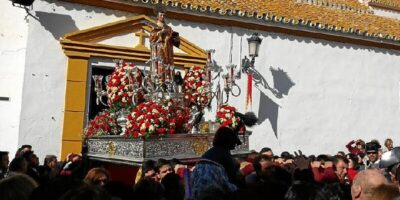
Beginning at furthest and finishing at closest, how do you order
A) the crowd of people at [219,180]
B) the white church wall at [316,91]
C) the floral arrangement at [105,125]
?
the white church wall at [316,91] → the floral arrangement at [105,125] → the crowd of people at [219,180]

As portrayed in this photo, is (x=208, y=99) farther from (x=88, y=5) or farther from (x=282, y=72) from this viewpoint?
(x=282, y=72)

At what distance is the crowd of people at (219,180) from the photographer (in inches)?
122

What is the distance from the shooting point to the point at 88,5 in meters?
9.97

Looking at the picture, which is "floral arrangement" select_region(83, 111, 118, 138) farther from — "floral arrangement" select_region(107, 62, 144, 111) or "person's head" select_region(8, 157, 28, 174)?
"person's head" select_region(8, 157, 28, 174)

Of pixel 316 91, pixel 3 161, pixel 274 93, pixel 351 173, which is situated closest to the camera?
pixel 3 161

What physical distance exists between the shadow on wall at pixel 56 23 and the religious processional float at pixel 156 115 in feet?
4.85

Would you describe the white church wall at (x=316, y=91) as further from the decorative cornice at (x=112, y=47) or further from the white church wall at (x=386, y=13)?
the white church wall at (x=386, y=13)

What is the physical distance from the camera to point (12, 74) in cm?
939

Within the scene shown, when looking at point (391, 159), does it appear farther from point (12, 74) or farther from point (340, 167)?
point (12, 74)

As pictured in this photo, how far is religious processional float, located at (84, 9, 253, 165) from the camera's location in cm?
697

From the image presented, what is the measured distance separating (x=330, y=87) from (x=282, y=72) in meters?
1.45

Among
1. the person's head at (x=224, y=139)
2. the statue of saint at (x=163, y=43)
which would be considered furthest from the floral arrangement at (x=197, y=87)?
the person's head at (x=224, y=139)

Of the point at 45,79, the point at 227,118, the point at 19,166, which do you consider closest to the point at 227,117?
the point at 227,118

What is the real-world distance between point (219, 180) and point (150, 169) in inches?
53.9
